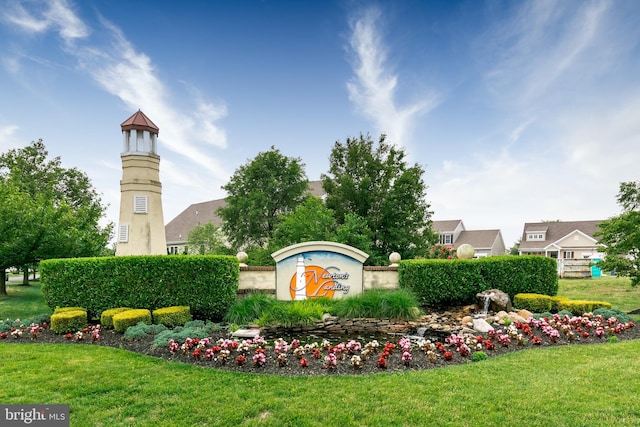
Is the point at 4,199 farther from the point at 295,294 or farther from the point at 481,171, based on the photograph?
the point at 481,171

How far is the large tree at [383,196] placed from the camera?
61.9 feet

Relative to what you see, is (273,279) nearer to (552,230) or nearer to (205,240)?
(205,240)

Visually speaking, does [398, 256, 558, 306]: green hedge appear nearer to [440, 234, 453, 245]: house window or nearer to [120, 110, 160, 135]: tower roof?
[120, 110, 160, 135]: tower roof

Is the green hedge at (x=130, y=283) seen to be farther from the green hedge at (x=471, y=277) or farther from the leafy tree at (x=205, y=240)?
the leafy tree at (x=205, y=240)

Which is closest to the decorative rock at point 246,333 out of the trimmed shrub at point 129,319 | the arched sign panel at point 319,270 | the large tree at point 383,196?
the trimmed shrub at point 129,319

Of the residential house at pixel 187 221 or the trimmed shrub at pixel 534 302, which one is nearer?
the trimmed shrub at pixel 534 302

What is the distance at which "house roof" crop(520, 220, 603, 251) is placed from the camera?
125ft

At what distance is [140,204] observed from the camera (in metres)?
13.2

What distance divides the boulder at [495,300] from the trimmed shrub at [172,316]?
8.21 metres

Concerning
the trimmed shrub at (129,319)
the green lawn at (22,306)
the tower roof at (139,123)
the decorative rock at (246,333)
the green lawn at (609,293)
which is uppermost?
the tower roof at (139,123)

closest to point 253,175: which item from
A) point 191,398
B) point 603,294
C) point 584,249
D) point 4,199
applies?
point 4,199

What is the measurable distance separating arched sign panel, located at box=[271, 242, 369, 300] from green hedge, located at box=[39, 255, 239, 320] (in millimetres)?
2511

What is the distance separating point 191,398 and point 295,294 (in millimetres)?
7088

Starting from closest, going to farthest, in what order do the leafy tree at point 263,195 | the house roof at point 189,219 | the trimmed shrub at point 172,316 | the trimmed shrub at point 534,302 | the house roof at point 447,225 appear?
the trimmed shrub at point 172,316 < the trimmed shrub at point 534,302 < the leafy tree at point 263,195 < the house roof at point 189,219 < the house roof at point 447,225
